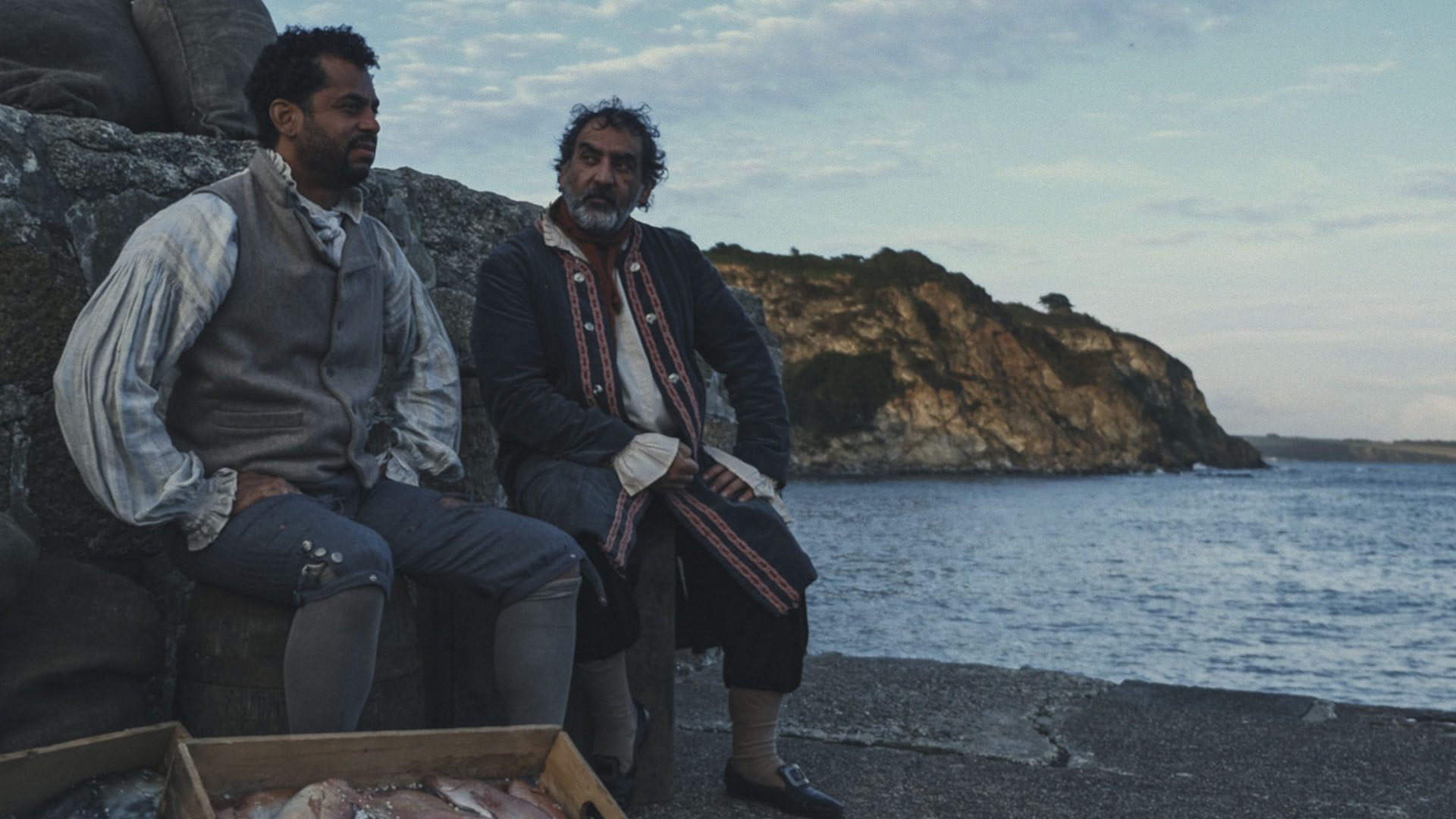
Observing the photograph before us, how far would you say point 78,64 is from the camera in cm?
296

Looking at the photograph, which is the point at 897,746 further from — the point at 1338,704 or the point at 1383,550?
the point at 1383,550

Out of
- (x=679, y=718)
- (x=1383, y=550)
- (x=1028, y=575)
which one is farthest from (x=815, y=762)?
(x=1383, y=550)

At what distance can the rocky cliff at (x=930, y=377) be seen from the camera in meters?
76.4

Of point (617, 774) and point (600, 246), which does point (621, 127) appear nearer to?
point (600, 246)

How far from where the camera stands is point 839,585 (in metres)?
16.5

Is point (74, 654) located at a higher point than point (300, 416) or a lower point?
lower

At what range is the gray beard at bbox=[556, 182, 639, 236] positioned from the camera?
3094 millimetres

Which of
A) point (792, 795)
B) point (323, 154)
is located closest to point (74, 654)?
point (323, 154)

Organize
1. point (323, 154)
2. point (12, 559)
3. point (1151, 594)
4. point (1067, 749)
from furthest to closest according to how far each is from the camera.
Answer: point (1151, 594) < point (1067, 749) < point (323, 154) < point (12, 559)

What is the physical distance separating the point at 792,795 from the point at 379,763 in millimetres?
1389

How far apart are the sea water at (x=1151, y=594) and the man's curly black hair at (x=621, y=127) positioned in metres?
4.91

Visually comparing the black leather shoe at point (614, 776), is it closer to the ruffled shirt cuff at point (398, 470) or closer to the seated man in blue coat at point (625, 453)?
the seated man in blue coat at point (625, 453)

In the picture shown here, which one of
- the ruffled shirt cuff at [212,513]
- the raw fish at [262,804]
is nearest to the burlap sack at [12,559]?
the ruffled shirt cuff at [212,513]

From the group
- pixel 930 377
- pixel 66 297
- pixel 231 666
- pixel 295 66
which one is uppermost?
pixel 930 377
